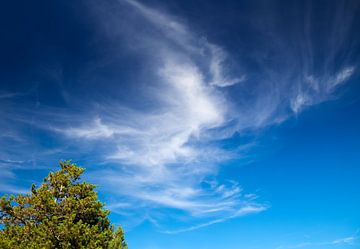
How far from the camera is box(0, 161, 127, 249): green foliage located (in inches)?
1032

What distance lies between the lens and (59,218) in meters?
28.6

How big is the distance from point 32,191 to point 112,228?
9060 mm

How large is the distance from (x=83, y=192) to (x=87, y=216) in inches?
95.6

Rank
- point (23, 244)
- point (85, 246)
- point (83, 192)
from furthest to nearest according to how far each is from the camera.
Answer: point (83, 192)
point (85, 246)
point (23, 244)

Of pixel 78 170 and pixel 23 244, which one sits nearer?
pixel 23 244

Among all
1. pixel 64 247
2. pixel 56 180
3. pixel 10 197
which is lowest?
pixel 64 247

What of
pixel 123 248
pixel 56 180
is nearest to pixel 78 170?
pixel 56 180

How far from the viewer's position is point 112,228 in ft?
107

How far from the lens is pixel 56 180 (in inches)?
1220

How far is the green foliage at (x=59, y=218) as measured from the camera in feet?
86.0

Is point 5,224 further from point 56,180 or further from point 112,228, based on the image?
point 112,228

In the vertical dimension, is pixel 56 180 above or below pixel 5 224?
above

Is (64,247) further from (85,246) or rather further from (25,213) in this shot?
(25,213)

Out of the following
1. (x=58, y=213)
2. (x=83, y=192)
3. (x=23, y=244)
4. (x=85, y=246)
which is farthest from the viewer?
(x=83, y=192)
